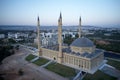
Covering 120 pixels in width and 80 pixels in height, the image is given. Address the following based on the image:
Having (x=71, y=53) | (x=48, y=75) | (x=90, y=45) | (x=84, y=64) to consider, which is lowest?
(x=48, y=75)

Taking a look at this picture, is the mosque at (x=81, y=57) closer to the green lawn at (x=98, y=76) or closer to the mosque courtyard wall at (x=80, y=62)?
the mosque courtyard wall at (x=80, y=62)

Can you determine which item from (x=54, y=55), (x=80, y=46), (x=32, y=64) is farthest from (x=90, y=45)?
(x=32, y=64)

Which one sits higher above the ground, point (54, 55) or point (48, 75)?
point (54, 55)

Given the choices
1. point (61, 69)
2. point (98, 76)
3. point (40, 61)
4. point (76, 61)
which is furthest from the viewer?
point (40, 61)

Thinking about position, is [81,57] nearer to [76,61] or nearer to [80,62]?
[80,62]

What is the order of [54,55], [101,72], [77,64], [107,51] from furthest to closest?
[107,51], [54,55], [77,64], [101,72]

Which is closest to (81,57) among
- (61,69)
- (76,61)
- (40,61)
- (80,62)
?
(80,62)

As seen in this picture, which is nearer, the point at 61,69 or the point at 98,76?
the point at 98,76

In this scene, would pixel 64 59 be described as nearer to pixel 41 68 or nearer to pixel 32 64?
pixel 41 68
